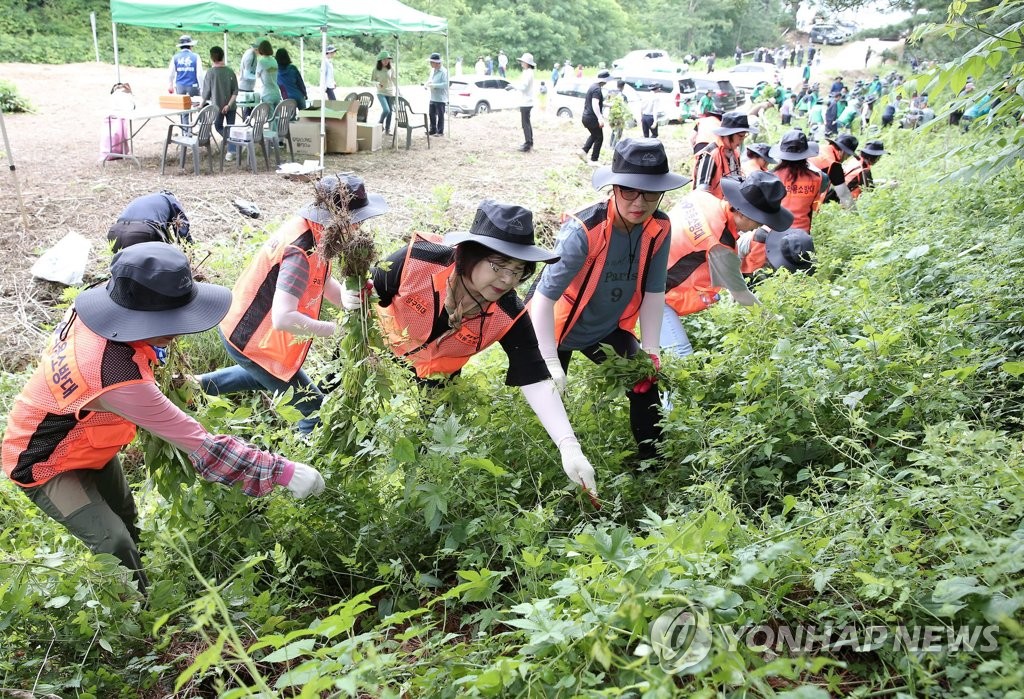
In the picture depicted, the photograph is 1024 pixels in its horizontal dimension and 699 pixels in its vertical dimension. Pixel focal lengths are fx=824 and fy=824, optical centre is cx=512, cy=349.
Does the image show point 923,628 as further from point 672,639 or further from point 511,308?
point 511,308

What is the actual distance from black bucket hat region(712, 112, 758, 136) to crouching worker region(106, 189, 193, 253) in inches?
195

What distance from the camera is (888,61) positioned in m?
38.8

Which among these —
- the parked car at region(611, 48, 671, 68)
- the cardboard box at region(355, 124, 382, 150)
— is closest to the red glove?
the cardboard box at region(355, 124, 382, 150)

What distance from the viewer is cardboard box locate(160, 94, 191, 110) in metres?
12.4

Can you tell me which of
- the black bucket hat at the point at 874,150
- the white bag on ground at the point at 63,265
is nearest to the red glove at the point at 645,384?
the white bag on ground at the point at 63,265

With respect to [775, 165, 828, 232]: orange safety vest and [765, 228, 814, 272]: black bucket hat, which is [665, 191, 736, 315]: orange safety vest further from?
[775, 165, 828, 232]: orange safety vest

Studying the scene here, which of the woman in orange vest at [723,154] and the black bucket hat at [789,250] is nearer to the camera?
the black bucket hat at [789,250]

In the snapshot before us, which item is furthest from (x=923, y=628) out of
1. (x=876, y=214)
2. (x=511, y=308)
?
(x=876, y=214)

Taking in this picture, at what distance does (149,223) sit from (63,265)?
3479 mm

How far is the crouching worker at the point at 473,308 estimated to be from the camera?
10.1 ft

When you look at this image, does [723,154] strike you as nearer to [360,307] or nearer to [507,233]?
[507,233]

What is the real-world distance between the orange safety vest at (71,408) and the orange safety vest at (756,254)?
466 centimetres

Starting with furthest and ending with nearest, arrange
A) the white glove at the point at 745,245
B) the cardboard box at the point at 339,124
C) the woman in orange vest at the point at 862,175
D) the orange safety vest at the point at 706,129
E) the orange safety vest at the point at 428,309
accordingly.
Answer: the cardboard box at the point at 339,124
the woman in orange vest at the point at 862,175
the orange safety vest at the point at 706,129
the white glove at the point at 745,245
the orange safety vest at the point at 428,309

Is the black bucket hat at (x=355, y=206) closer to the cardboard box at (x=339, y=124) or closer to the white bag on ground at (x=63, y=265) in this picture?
the white bag on ground at (x=63, y=265)
